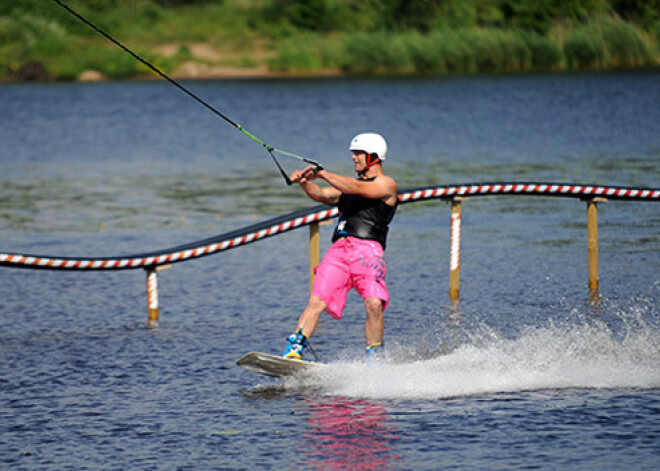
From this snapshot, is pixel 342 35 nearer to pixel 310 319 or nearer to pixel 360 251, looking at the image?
pixel 360 251

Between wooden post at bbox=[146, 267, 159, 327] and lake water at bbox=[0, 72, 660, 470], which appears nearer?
lake water at bbox=[0, 72, 660, 470]

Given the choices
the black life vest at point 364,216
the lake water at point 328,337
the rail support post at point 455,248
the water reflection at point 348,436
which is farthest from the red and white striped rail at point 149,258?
the water reflection at point 348,436

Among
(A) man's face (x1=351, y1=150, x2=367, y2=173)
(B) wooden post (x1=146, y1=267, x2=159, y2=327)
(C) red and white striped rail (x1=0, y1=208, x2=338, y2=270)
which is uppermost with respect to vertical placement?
(A) man's face (x1=351, y1=150, x2=367, y2=173)

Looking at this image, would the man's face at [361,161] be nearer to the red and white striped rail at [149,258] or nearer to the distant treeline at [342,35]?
the red and white striped rail at [149,258]

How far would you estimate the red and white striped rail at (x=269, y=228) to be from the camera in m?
12.3

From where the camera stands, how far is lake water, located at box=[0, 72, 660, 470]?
8734mm

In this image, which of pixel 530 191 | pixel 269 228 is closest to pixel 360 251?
pixel 269 228

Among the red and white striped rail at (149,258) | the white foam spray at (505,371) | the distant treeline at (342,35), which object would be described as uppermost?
the distant treeline at (342,35)

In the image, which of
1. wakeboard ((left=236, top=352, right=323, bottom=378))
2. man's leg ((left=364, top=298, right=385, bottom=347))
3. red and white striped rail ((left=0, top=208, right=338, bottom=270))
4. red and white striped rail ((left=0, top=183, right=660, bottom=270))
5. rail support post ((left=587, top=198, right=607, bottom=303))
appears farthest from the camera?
rail support post ((left=587, top=198, right=607, bottom=303))

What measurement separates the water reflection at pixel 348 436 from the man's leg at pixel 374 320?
2.11 feet

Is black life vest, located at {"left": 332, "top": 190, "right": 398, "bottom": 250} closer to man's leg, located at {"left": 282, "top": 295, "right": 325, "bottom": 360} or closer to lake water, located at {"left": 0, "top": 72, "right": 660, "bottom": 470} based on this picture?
man's leg, located at {"left": 282, "top": 295, "right": 325, "bottom": 360}

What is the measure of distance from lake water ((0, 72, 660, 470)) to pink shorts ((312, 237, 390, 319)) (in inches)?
A: 22.8

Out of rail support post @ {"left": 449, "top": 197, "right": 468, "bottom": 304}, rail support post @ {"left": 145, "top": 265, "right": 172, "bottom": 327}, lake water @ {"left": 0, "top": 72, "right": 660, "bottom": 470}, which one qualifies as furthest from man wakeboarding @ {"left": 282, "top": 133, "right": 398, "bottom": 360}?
rail support post @ {"left": 449, "top": 197, "right": 468, "bottom": 304}

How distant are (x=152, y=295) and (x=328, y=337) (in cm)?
190
